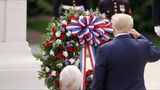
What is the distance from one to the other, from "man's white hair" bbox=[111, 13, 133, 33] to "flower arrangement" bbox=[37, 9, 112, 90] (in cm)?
134

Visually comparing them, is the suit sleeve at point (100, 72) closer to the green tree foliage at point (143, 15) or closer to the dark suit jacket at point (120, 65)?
the dark suit jacket at point (120, 65)

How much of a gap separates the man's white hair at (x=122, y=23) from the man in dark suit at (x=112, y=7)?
3.51 meters

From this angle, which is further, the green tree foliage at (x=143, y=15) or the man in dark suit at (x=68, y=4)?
the green tree foliage at (x=143, y=15)

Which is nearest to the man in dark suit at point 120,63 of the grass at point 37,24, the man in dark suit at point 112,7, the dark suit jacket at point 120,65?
the dark suit jacket at point 120,65

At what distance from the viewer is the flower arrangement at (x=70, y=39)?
21.2 feet

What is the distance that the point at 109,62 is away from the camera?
5082 millimetres

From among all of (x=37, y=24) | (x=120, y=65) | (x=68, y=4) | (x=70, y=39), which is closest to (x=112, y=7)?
(x=68, y=4)

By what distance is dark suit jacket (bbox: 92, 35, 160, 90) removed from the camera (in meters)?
5.07

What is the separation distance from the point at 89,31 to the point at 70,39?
0.26 metres

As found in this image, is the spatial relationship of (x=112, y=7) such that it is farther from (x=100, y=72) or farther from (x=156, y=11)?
(x=100, y=72)

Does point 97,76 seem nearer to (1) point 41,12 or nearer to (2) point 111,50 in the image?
(2) point 111,50

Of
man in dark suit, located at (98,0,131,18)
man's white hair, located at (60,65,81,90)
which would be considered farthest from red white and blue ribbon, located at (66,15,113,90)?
man's white hair, located at (60,65,81,90)

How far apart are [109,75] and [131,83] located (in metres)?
0.20

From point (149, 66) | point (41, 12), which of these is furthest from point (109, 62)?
point (41, 12)
